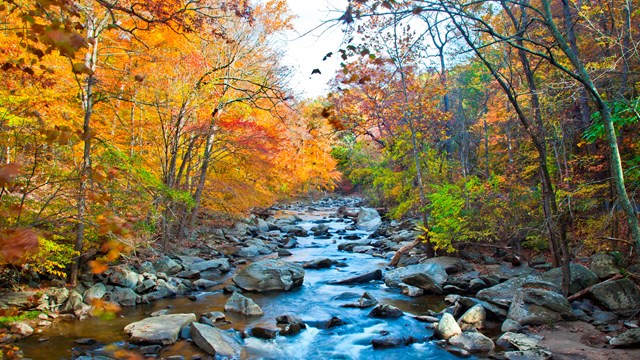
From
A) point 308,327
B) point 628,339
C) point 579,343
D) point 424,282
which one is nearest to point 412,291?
point 424,282

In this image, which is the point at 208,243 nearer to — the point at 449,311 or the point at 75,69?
the point at 449,311

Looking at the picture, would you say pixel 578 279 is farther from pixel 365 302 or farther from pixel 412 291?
pixel 365 302

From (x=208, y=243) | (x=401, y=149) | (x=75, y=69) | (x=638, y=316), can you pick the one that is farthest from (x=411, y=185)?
(x=75, y=69)

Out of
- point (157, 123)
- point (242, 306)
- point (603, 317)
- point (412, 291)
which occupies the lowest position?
point (412, 291)

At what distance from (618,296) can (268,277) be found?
7282 millimetres

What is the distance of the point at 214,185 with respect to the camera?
14.3 metres

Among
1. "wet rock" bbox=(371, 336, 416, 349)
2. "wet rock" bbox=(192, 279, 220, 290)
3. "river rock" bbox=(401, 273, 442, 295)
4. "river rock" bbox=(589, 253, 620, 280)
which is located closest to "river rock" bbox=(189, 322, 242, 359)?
"wet rock" bbox=(371, 336, 416, 349)

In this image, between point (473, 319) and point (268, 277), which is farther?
point (268, 277)

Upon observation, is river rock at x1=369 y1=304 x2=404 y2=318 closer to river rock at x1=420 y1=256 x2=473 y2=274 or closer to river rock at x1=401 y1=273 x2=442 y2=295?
river rock at x1=401 y1=273 x2=442 y2=295

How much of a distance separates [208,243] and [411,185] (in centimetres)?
795

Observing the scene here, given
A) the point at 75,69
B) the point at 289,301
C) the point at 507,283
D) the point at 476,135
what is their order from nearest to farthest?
the point at 75,69
the point at 507,283
the point at 289,301
the point at 476,135

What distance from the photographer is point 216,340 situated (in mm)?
6668

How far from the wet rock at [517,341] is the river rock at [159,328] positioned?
17.3ft

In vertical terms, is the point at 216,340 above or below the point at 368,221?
below
